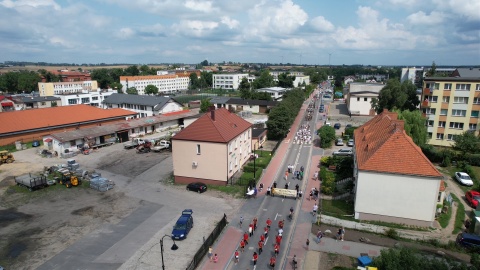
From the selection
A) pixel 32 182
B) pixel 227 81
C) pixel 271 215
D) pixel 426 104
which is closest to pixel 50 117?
pixel 32 182

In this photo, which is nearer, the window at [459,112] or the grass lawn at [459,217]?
the grass lawn at [459,217]

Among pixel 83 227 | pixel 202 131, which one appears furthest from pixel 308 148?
pixel 83 227

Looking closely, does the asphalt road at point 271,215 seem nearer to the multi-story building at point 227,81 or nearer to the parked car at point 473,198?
the parked car at point 473,198

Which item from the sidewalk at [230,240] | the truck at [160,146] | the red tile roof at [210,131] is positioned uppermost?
the red tile roof at [210,131]

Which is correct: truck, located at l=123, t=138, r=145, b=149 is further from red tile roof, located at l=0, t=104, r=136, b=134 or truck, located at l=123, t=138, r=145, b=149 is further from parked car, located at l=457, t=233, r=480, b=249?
parked car, located at l=457, t=233, r=480, b=249

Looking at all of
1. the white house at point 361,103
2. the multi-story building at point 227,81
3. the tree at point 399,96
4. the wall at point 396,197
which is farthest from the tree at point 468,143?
the multi-story building at point 227,81

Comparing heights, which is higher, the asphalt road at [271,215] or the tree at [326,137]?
the tree at [326,137]
